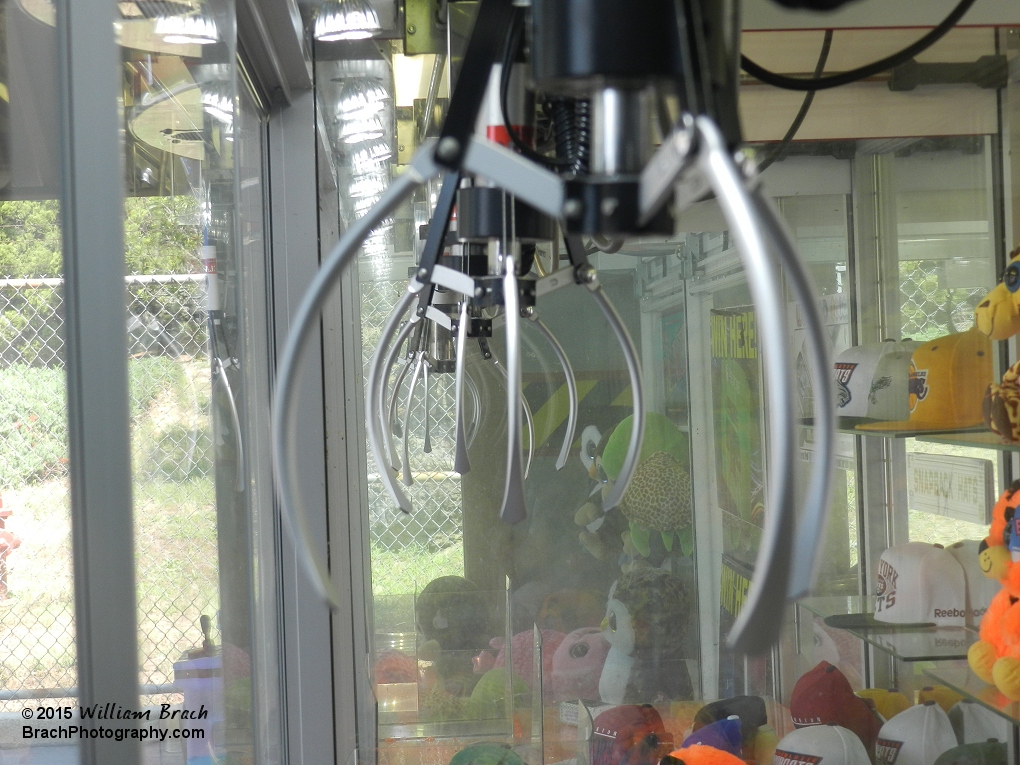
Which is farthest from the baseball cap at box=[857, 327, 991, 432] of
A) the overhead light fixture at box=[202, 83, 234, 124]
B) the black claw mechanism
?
the black claw mechanism

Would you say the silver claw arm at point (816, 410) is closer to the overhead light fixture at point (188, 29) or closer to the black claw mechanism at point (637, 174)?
the black claw mechanism at point (637, 174)

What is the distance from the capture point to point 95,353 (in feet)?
1.62

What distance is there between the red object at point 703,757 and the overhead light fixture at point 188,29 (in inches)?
51.8

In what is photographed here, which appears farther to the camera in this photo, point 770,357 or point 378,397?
point 378,397

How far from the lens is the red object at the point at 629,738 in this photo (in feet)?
5.54

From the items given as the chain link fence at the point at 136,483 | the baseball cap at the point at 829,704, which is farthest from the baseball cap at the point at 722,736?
the chain link fence at the point at 136,483

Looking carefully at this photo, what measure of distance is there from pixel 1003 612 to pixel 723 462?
0.66 metres

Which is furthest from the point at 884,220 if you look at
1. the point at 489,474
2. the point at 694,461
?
the point at 489,474

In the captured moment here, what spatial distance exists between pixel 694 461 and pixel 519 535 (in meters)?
0.41

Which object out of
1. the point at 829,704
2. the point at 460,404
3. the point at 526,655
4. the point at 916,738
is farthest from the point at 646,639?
the point at 460,404

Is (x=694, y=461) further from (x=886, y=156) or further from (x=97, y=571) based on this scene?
(x=97, y=571)

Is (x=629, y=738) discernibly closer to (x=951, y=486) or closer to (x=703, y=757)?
(x=703, y=757)

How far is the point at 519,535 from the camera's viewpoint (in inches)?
77.5

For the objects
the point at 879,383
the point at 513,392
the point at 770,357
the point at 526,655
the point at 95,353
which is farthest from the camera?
the point at 526,655
